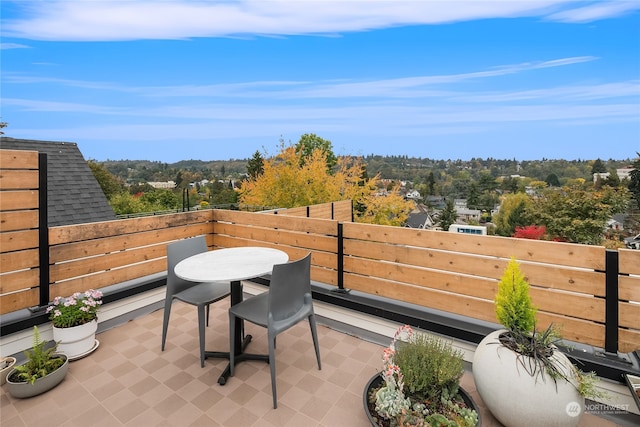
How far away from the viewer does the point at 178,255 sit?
2803mm

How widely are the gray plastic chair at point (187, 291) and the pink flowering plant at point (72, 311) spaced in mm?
628

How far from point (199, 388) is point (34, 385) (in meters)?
1.10

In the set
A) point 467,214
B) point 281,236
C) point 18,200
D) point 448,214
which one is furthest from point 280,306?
point 448,214

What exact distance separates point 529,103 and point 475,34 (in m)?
17.2

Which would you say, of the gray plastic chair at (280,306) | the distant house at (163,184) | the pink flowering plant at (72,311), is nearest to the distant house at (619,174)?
the gray plastic chair at (280,306)

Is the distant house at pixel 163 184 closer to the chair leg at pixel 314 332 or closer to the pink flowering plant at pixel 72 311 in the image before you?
the pink flowering plant at pixel 72 311

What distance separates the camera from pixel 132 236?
3.55m

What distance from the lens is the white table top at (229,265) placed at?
2.23 metres

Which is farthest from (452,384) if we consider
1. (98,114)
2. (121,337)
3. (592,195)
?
(98,114)

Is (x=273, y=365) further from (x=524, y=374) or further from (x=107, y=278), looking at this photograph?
(x=107, y=278)

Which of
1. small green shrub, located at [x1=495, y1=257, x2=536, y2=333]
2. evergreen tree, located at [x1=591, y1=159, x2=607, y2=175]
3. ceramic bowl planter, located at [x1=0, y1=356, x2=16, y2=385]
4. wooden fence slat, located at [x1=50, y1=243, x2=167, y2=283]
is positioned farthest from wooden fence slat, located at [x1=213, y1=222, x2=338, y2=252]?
evergreen tree, located at [x1=591, y1=159, x2=607, y2=175]

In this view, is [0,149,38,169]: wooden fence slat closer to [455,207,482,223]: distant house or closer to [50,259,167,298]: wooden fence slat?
[50,259,167,298]: wooden fence slat

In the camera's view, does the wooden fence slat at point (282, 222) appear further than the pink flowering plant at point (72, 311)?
Yes

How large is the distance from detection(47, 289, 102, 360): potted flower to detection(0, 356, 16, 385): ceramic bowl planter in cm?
28
